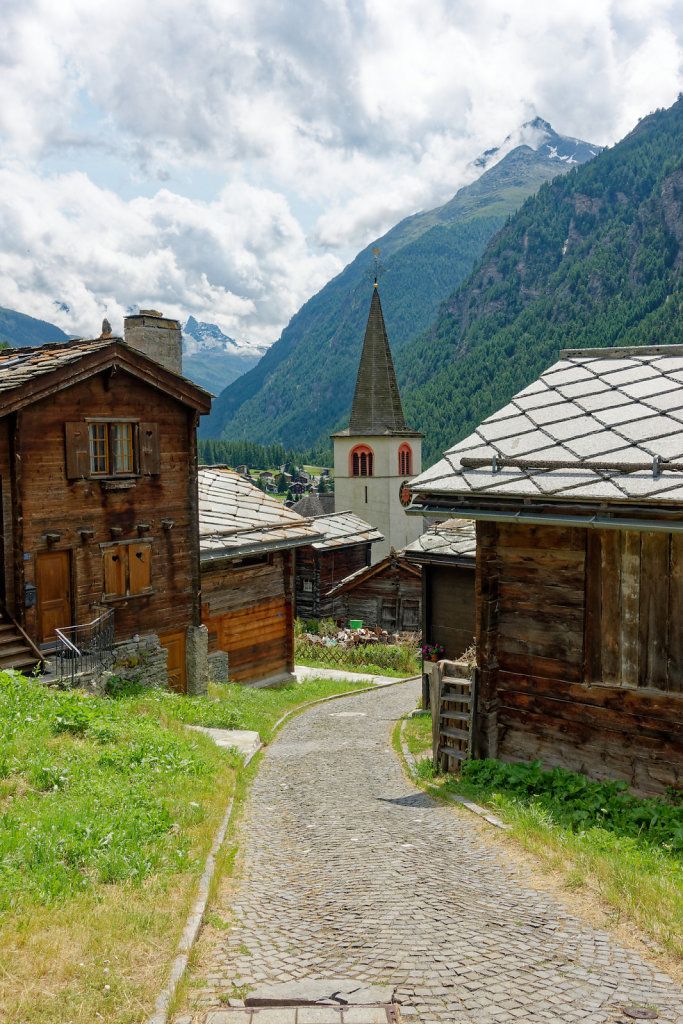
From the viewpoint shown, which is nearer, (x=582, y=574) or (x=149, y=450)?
(x=582, y=574)

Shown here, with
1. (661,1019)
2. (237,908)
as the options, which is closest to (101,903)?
(237,908)

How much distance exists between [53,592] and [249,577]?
308 inches

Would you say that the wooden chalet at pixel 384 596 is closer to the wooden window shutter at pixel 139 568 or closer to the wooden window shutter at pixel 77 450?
the wooden window shutter at pixel 139 568

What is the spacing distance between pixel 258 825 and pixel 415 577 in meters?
29.6

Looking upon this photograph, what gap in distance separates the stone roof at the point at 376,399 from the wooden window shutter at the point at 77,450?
5122cm

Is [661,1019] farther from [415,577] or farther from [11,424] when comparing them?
[415,577]

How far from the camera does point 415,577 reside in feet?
128

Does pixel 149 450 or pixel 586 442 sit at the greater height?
pixel 149 450

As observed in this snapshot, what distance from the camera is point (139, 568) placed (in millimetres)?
20000

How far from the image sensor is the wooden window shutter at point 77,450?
1791 centimetres

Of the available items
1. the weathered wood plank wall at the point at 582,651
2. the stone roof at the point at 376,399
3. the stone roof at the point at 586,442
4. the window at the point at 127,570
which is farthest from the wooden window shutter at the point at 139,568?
the stone roof at the point at 376,399

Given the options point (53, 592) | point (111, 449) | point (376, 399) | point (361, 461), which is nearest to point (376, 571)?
point (111, 449)

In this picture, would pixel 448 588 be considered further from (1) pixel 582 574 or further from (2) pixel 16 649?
(2) pixel 16 649

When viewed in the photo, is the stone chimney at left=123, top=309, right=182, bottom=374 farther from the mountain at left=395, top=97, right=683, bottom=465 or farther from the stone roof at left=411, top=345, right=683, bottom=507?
the mountain at left=395, top=97, right=683, bottom=465
